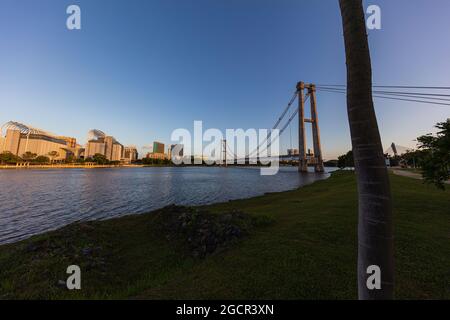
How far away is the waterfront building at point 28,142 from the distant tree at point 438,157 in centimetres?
18596

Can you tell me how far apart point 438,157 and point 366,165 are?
24.1 ft

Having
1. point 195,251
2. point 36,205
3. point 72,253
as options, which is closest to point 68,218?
point 36,205

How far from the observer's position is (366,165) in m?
1.95

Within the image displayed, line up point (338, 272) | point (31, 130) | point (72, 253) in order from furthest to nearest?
point (31, 130) < point (72, 253) < point (338, 272)

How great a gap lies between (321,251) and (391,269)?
3.24 metres

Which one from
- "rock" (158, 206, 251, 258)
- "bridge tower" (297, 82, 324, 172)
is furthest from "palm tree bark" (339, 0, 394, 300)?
"bridge tower" (297, 82, 324, 172)

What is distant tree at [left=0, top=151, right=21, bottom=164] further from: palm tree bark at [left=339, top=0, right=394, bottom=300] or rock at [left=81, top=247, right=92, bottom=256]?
palm tree bark at [left=339, top=0, right=394, bottom=300]

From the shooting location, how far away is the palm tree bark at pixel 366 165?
1.88 metres

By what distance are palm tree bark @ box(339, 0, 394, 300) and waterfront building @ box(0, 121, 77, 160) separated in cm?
18534

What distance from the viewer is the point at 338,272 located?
3895 millimetres

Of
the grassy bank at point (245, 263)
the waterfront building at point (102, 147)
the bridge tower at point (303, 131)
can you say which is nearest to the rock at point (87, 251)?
the grassy bank at point (245, 263)

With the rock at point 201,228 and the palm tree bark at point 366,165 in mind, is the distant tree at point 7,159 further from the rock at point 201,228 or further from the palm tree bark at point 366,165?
the palm tree bark at point 366,165

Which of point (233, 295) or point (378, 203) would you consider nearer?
point (378, 203)
